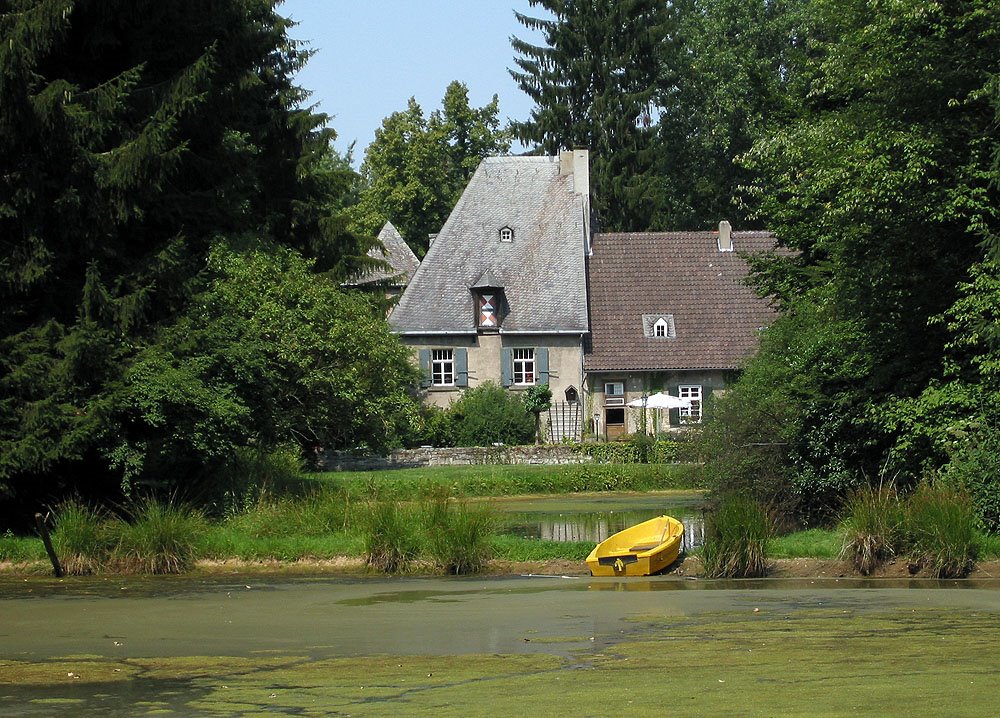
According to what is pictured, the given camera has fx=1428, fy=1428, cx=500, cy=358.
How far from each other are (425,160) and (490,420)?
3355 centimetres

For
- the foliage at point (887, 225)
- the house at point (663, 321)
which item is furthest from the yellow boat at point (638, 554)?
the house at point (663, 321)

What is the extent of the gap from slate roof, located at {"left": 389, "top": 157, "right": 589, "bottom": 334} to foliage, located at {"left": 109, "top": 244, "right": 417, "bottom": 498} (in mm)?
9700

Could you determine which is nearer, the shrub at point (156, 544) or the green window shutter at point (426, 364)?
the shrub at point (156, 544)

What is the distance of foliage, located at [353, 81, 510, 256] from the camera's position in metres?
80.3

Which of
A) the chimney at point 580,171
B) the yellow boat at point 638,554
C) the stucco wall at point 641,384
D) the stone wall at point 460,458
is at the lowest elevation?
the yellow boat at point 638,554

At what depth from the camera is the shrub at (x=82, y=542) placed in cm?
2281

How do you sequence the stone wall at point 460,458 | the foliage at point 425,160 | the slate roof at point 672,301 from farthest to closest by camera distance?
the foliage at point 425,160 < the slate roof at point 672,301 < the stone wall at point 460,458

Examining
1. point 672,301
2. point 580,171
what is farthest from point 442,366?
point 580,171

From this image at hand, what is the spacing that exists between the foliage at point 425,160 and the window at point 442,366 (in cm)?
2153

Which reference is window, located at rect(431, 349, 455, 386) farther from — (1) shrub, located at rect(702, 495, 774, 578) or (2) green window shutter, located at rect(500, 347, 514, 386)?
(1) shrub, located at rect(702, 495, 774, 578)

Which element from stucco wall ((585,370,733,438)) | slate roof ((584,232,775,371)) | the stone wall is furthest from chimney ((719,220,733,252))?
the stone wall

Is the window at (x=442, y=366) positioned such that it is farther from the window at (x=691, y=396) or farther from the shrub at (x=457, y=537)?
the shrub at (x=457, y=537)

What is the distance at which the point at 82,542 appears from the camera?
2295 centimetres

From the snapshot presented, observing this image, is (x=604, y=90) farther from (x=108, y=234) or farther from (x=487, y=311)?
(x=108, y=234)
